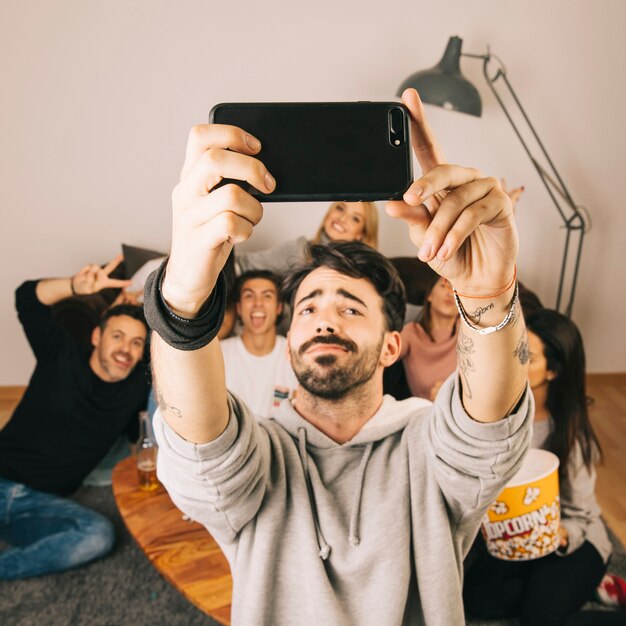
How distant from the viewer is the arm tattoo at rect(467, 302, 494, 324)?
31.7 inches

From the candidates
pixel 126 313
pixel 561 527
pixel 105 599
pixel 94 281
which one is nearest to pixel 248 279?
pixel 126 313

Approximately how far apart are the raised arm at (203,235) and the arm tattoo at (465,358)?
13.0 inches

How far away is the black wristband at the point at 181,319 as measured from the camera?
2.39 ft

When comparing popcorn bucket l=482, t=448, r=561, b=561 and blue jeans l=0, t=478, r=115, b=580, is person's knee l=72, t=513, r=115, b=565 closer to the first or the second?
blue jeans l=0, t=478, r=115, b=580

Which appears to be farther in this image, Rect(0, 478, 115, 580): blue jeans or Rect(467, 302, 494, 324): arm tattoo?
Rect(0, 478, 115, 580): blue jeans

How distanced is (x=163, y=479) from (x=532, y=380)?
124 cm

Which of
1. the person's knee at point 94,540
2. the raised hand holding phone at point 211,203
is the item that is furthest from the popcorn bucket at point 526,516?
the person's knee at point 94,540

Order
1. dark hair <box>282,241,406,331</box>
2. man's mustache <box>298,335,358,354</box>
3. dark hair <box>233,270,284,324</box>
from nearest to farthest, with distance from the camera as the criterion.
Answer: man's mustache <box>298,335,358,354</box>
dark hair <box>282,241,406,331</box>
dark hair <box>233,270,284,324</box>

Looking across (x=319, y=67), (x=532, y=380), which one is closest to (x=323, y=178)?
(x=532, y=380)

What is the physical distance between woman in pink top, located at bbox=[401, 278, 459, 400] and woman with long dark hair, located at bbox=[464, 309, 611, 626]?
0.48m

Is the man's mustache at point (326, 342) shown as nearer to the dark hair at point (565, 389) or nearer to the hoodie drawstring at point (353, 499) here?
the hoodie drawstring at point (353, 499)

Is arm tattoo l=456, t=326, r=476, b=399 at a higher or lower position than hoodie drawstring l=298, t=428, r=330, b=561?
higher

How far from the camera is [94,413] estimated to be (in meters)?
2.14

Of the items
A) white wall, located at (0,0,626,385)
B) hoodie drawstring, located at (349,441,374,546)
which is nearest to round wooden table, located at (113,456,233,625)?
hoodie drawstring, located at (349,441,374,546)
